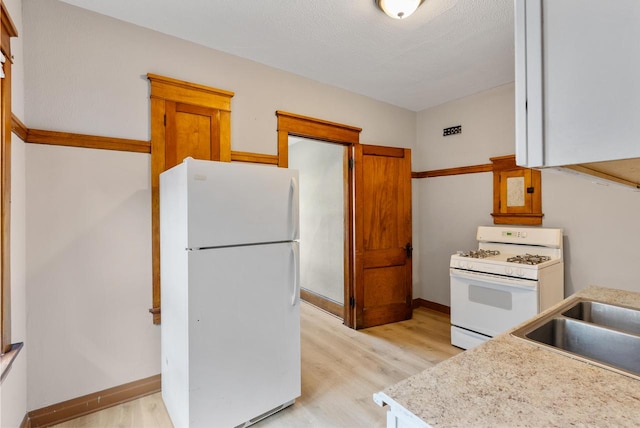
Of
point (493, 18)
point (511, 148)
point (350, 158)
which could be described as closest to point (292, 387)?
point (350, 158)

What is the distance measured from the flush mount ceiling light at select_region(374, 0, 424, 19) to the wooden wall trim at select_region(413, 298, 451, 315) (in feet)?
11.0

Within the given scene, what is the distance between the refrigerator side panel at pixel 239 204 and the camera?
5.43 feet

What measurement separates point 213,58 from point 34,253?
1922 mm

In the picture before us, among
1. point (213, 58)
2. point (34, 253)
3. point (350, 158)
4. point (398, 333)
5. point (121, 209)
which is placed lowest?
point (398, 333)

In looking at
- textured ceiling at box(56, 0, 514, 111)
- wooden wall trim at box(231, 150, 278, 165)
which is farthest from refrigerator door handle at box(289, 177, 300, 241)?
textured ceiling at box(56, 0, 514, 111)

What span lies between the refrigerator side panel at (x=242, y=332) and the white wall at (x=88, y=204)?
0.81 m

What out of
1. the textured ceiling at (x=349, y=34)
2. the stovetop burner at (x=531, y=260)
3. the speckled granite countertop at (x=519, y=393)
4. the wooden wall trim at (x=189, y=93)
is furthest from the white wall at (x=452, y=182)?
the speckled granite countertop at (x=519, y=393)

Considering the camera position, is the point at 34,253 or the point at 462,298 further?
the point at 462,298

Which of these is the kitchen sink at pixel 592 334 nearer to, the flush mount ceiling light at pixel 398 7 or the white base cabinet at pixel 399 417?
the white base cabinet at pixel 399 417

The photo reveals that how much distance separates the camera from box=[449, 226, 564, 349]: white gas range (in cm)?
248

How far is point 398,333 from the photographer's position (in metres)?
3.30

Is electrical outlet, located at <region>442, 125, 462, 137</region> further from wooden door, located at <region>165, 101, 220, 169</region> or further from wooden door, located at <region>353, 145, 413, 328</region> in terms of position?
wooden door, located at <region>165, 101, 220, 169</region>

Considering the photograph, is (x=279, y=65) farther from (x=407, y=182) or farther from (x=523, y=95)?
(x=523, y=95)

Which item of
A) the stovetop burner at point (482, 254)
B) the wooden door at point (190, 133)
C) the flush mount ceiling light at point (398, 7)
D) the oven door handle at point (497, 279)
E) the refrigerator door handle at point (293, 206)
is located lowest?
the oven door handle at point (497, 279)
